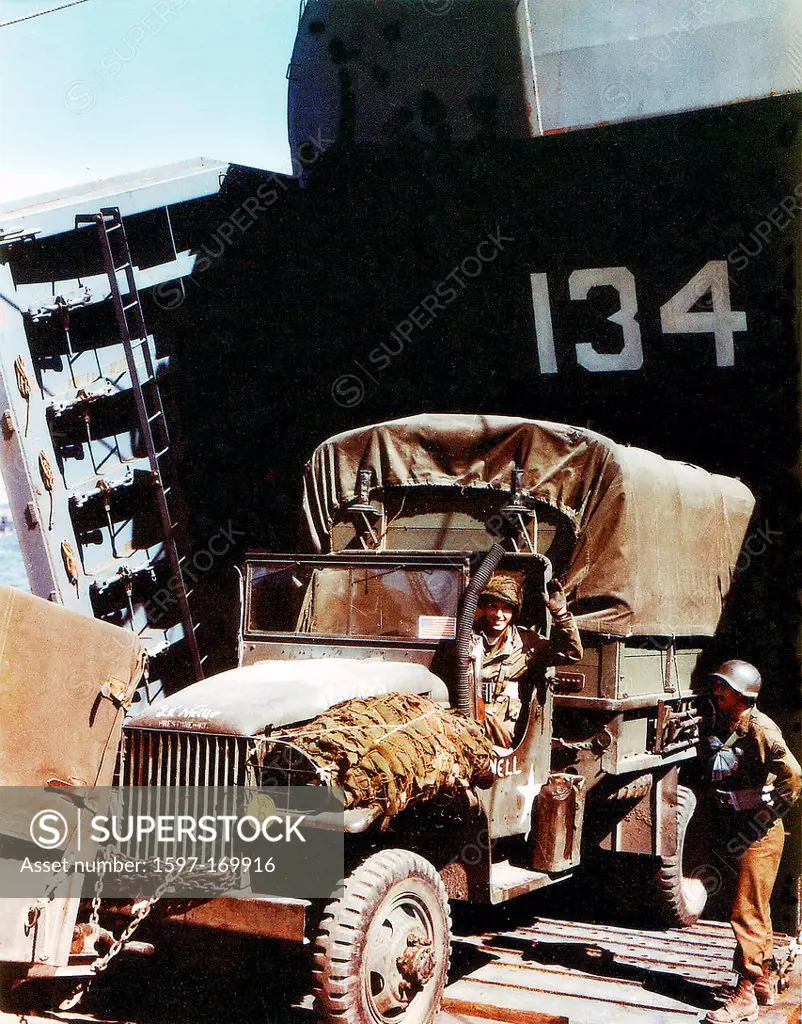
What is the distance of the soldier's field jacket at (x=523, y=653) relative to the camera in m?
6.11

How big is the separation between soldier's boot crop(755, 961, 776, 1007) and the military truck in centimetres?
127

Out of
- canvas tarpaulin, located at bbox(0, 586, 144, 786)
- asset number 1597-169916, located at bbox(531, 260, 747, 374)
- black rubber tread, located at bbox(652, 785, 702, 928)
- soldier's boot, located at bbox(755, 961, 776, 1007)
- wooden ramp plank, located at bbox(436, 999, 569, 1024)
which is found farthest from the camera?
asset number 1597-169916, located at bbox(531, 260, 747, 374)

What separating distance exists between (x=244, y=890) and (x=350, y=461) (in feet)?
11.2

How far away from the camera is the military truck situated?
4789 mm

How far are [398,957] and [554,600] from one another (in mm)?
2299

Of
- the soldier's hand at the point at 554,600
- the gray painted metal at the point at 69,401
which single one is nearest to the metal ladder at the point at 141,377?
the gray painted metal at the point at 69,401

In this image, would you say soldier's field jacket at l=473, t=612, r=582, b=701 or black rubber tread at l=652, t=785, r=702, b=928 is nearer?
soldier's field jacket at l=473, t=612, r=582, b=701

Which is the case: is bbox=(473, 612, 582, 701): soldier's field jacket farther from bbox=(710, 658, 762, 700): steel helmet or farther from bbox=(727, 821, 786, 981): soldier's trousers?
bbox=(727, 821, 786, 981): soldier's trousers

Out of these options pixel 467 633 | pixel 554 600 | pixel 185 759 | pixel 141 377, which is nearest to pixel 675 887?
pixel 554 600

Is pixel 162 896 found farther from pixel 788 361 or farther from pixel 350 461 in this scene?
pixel 788 361

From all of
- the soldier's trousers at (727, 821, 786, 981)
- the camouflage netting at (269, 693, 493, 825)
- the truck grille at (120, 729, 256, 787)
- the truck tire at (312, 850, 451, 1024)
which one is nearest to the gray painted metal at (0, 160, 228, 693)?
the truck grille at (120, 729, 256, 787)

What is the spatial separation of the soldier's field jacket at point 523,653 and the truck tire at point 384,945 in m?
1.29

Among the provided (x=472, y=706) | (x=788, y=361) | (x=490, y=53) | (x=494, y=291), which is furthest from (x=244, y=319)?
(x=472, y=706)

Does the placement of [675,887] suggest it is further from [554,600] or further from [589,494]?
[589,494]
